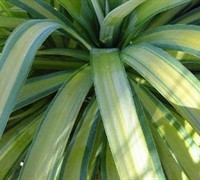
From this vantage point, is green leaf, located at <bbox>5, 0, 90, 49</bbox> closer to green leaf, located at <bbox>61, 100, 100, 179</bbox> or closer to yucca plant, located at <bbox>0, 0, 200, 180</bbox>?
yucca plant, located at <bbox>0, 0, 200, 180</bbox>

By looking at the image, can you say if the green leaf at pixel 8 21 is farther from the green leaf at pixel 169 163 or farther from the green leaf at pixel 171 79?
the green leaf at pixel 169 163

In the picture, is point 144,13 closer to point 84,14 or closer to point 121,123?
point 84,14

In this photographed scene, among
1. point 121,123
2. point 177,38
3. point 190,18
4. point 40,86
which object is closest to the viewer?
point 121,123

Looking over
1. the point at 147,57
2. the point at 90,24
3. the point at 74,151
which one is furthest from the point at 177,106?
the point at 90,24

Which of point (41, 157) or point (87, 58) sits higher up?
point (87, 58)

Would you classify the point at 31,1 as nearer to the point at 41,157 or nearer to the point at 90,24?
the point at 90,24

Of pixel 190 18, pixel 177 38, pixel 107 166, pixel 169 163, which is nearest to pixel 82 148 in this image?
pixel 107 166

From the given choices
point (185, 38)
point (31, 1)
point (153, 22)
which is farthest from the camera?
point (153, 22)

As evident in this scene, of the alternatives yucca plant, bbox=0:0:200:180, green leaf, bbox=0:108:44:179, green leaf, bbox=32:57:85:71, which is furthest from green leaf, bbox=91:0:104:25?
green leaf, bbox=0:108:44:179
